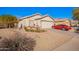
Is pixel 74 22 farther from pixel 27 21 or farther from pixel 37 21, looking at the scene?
pixel 27 21

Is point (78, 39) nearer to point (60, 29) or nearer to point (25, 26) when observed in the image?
point (60, 29)

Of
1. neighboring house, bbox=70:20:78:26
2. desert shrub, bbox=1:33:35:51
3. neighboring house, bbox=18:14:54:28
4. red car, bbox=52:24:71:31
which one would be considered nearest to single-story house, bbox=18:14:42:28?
neighboring house, bbox=18:14:54:28

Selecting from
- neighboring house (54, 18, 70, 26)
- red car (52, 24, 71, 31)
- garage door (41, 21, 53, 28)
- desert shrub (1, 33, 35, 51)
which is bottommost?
desert shrub (1, 33, 35, 51)

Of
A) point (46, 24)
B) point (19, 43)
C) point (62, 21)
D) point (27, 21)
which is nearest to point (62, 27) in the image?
point (62, 21)

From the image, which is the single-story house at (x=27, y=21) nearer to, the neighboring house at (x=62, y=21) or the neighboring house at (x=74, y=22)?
the neighboring house at (x=62, y=21)

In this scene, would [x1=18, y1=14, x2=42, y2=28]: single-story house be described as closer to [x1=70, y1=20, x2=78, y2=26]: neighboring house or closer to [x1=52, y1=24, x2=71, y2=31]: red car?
[x1=52, y1=24, x2=71, y2=31]: red car
